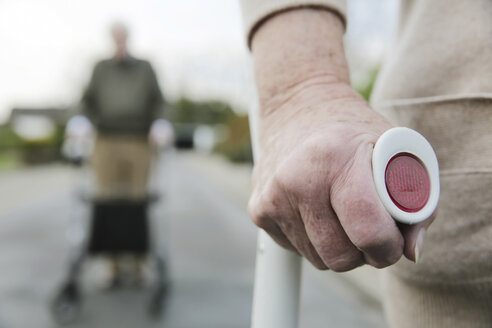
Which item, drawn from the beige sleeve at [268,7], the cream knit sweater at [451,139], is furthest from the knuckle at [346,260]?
the beige sleeve at [268,7]

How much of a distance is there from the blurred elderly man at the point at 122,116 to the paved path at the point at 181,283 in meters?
0.45

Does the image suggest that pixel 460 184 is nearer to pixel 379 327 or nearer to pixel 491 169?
pixel 491 169

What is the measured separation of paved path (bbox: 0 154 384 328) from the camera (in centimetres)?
423

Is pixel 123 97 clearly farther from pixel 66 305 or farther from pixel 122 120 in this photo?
pixel 66 305

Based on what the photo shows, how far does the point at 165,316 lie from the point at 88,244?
0.89 meters

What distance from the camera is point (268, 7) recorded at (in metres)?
0.71

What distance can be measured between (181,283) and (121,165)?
1.35 meters

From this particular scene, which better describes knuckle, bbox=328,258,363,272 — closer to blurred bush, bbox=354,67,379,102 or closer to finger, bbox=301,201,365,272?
finger, bbox=301,201,365,272

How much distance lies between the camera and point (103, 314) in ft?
14.2

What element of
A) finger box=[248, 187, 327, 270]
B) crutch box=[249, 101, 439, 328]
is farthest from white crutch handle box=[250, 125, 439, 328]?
finger box=[248, 187, 327, 270]

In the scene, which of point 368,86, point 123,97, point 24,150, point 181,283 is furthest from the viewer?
point 24,150

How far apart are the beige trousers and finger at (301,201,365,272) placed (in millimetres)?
4433

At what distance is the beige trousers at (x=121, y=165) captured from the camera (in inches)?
195

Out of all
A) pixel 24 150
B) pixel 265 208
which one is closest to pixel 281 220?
pixel 265 208
